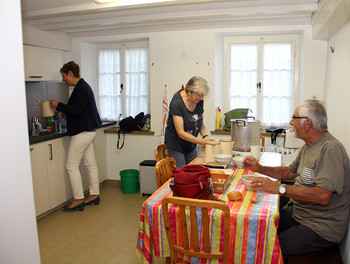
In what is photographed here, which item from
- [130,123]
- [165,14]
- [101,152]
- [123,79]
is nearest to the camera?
[165,14]

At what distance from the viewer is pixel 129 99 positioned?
4.70 meters

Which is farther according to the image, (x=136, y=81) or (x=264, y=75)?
(x=136, y=81)

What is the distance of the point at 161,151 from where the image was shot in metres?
2.86

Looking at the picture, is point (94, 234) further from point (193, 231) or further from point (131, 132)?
point (193, 231)

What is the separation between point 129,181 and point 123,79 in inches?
59.4

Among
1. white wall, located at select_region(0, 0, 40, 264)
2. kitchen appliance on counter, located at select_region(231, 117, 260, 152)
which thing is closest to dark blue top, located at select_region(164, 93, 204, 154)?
kitchen appliance on counter, located at select_region(231, 117, 260, 152)

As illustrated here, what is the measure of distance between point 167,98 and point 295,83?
1.64 m

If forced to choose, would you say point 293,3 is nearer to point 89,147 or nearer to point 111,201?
point 89,147

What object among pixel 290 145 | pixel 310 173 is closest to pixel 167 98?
pixel 290 145

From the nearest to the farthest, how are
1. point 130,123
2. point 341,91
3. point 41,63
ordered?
point 341,91 < point 41,63 < point 130,123

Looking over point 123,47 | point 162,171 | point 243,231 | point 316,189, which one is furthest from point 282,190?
point 123,47

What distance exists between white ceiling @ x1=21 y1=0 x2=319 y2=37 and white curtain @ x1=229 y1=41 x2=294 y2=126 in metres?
0.36

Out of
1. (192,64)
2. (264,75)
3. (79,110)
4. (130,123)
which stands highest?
(192,64)

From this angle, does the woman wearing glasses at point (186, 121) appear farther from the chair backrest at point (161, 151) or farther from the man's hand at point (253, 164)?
the man's hand at point (253, 164)
